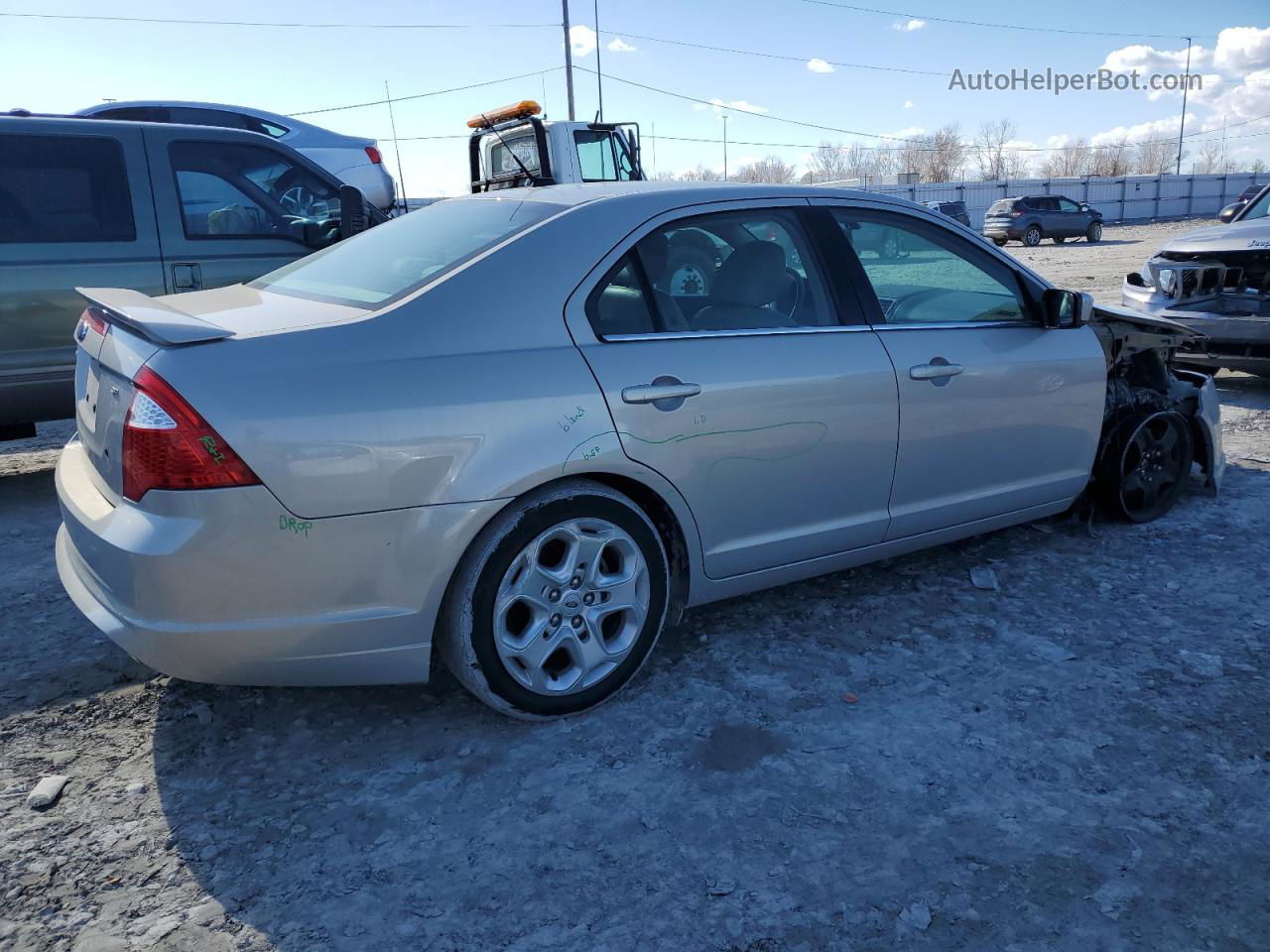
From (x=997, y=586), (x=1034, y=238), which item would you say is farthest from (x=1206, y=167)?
(x=997, y=586)

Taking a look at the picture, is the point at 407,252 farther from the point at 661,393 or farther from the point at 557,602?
the point at 557,602

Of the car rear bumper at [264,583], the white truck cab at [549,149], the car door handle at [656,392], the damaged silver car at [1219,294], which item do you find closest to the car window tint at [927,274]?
the car door handle at [656,392]

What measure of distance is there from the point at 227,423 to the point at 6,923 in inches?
46.7

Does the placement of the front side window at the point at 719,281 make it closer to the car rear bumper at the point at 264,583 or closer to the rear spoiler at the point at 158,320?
the car rear bumper at the point at 264,583

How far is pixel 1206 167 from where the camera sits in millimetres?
86688

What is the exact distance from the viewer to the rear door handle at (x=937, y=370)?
3479mm

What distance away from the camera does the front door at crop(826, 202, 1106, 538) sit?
11.6 feet

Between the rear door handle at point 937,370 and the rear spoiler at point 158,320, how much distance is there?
2254 millimetres

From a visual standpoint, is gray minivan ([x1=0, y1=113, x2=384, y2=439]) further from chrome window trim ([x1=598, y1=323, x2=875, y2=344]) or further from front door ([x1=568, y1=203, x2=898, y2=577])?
chrome window trim ([x1=598, y1=323, x2=875, y2=344])

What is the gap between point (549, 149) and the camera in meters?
12.6

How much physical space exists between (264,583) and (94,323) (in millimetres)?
1067

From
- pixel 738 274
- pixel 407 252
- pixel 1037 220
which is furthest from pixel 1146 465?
pixel 1037 220

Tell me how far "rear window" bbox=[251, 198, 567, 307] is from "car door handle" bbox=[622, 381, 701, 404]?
2.00 ft

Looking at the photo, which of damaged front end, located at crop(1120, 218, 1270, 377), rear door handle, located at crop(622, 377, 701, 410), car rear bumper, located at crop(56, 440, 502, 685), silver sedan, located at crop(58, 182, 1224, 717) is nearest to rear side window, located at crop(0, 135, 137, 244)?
silver sedan, located at crop(58, 182, 1224, 717)
